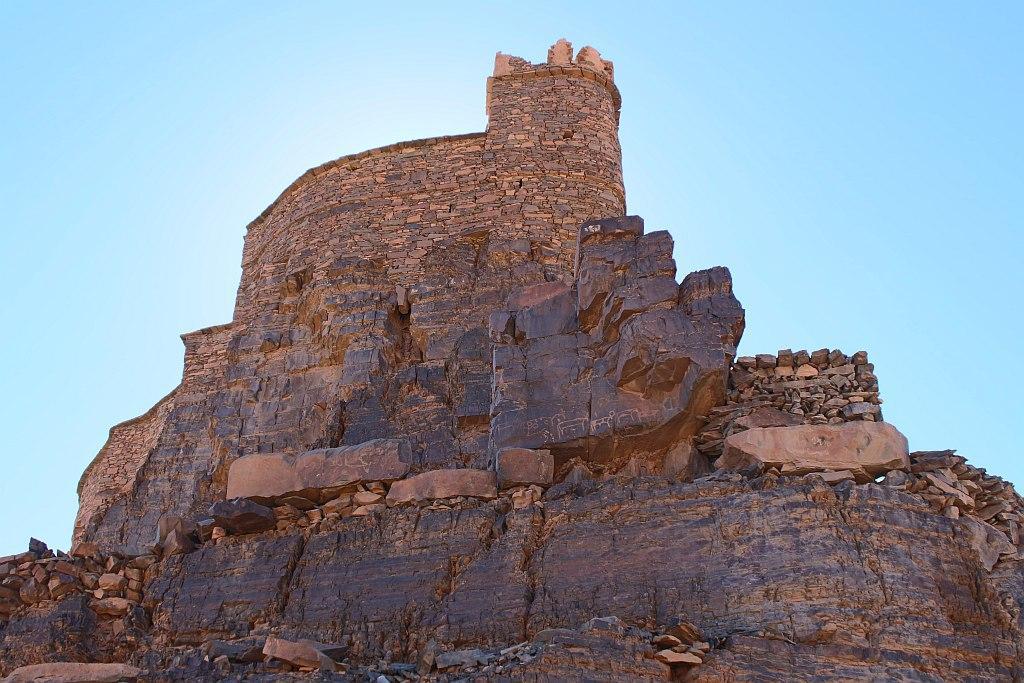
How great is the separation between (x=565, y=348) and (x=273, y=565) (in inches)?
147

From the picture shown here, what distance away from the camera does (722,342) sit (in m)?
10.5

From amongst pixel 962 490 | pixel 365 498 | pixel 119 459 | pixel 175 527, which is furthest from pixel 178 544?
pixel 962 490

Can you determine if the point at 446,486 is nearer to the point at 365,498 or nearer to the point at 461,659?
the point at 365,498

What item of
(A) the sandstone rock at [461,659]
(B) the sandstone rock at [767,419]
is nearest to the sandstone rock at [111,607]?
(A) the sandstone rock at [461,659]

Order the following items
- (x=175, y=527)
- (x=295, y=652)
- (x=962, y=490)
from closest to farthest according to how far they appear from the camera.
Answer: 1. (x=295, y=652)
2. (x=962, y=490)
3. (x=175, y=527)

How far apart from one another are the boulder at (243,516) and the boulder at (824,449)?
4.50m

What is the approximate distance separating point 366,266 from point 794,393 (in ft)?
21.8

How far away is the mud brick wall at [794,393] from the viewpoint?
1007cm

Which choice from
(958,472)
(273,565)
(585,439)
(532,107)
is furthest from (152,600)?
(532,107)

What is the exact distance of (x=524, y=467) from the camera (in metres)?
10.2

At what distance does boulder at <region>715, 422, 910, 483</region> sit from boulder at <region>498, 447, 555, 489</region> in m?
1.72

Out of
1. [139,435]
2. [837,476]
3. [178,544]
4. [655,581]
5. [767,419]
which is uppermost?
[139,435]

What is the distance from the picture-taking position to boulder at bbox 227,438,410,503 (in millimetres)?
10594

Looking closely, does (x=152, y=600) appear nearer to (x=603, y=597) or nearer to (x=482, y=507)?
(x=482, y=507)
